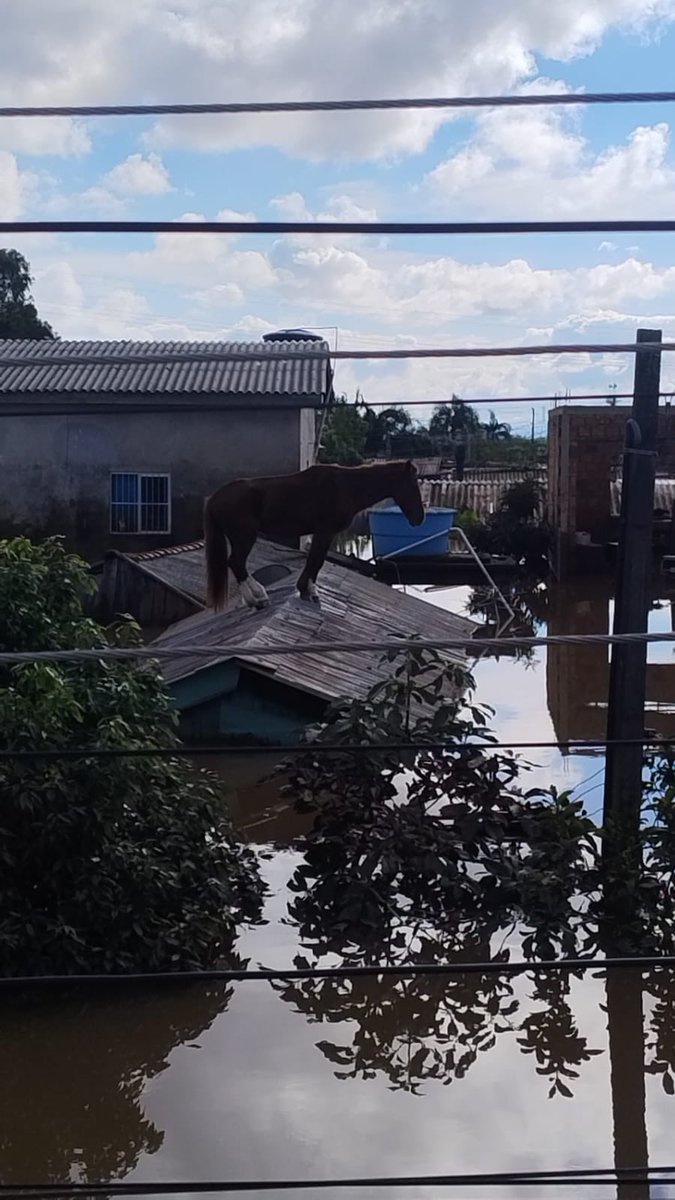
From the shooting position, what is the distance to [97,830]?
16.4 ft

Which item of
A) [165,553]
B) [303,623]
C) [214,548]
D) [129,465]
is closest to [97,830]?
[214,548]

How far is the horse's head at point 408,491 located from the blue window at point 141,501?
33.1ft

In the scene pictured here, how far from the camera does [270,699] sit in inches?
344

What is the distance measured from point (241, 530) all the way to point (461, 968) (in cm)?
369

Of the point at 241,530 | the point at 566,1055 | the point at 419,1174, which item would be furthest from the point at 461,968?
the point at 241,530

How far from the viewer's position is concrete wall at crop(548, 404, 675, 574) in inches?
784

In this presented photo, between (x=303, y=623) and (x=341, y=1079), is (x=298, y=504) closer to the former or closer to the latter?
(x=341, y=1079)

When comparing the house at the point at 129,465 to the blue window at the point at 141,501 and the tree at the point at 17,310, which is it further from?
the tree at the point at 17,310

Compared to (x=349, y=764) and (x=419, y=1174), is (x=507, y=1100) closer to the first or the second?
(x=419, y=1174)

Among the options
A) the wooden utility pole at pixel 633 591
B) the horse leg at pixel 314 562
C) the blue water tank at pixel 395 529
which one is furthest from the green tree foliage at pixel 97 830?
the blue water tank at pixel 395 529

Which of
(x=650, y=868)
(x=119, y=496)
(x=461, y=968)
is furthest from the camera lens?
(x=119, y=496)

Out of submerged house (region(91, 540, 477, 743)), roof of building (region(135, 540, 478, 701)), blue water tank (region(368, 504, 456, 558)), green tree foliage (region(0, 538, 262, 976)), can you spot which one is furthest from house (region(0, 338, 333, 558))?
green tree foliage (region(0, 538, 262, 976))

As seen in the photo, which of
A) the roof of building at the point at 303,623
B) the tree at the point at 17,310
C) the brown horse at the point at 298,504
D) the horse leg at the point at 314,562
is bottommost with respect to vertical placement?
the roof of building at the point at 303,623

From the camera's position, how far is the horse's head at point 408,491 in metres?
6.38
